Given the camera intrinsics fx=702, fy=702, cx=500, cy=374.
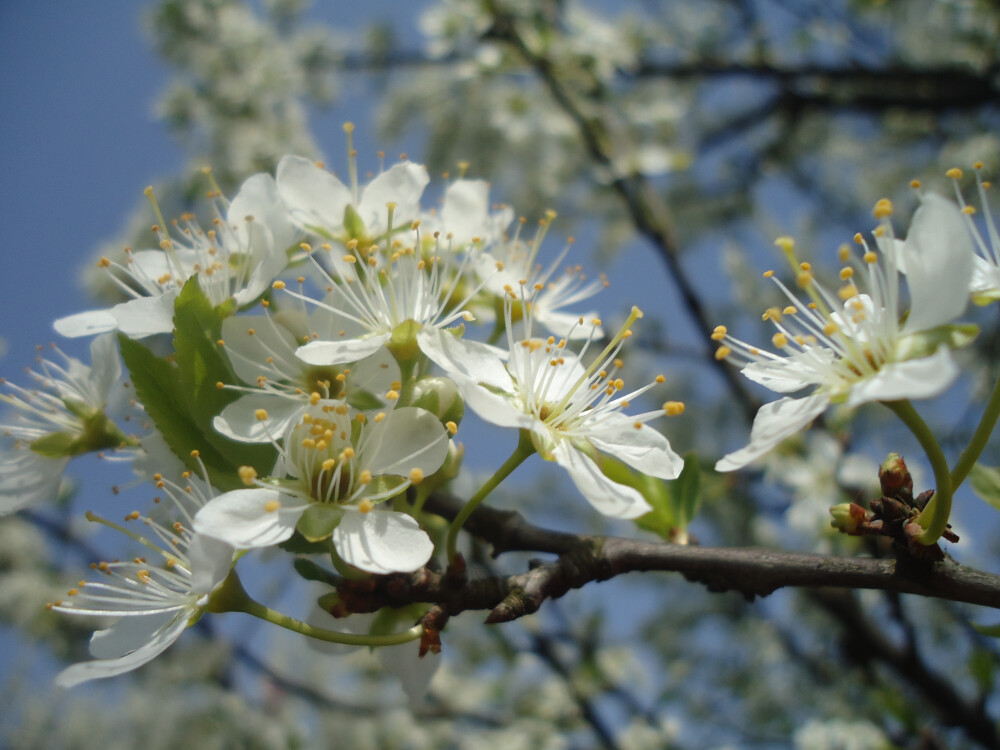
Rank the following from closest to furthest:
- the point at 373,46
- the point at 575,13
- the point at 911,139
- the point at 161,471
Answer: the point at 161,471 < the point at 575,13 < the point at 911,139 < the point at 373,46

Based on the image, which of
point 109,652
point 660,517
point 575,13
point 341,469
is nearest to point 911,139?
point 575,13

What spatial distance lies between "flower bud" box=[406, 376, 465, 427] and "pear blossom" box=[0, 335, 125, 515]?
55 cm

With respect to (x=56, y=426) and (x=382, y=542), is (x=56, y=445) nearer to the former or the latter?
(x=56, y=426)

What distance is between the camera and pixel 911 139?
4.50 m

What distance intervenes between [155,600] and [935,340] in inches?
39.1

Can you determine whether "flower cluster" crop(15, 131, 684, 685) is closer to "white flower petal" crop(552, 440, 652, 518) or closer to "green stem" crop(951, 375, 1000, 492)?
"white flower petal" crop(552, 440, 652, 518)

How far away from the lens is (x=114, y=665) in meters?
0.78

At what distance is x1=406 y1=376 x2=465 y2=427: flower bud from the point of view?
93 centimetres

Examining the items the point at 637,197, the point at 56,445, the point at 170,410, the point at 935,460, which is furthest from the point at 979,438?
the point at 637,197

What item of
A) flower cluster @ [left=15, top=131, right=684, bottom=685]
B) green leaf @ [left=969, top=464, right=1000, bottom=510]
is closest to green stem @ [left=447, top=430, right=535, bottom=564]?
flower cluster @ [left=15, top=131, right=684, bottom=685]

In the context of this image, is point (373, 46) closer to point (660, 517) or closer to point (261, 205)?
point (261, 205)

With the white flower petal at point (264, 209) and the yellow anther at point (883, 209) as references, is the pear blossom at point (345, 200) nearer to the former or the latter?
the white flower petal at point (264, 209)

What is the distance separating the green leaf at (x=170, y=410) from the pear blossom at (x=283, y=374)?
59 millimetres

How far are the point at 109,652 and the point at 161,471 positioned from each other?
0.90ft
